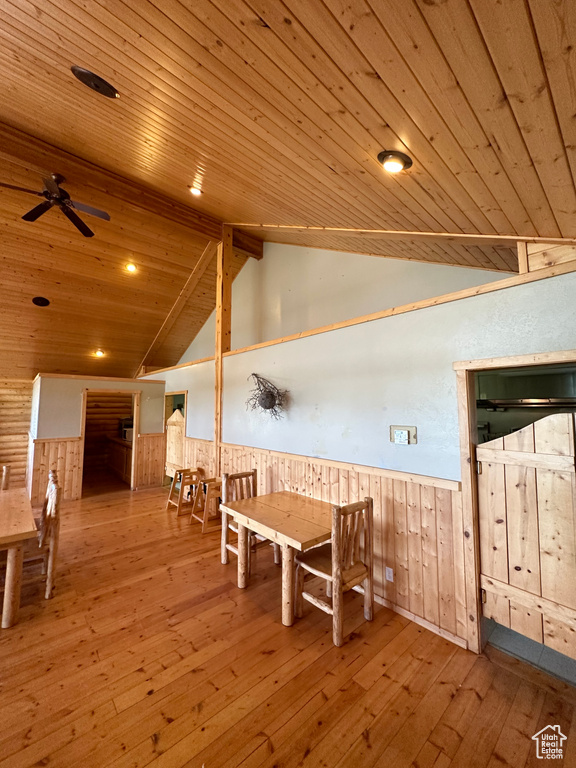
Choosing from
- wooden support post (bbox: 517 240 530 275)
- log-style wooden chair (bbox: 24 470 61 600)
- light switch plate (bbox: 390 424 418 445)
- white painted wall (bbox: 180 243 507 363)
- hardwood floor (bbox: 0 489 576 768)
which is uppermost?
white painted wall (bbox: 180 243 507 363)

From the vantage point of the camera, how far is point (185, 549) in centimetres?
362

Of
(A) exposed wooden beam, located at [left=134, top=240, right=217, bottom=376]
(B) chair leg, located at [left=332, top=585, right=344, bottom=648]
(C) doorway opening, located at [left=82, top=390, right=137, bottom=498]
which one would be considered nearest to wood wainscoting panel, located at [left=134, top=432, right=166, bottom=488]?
(C) doorway opening, located at [left=82, top=390, right=137, bottom=498]

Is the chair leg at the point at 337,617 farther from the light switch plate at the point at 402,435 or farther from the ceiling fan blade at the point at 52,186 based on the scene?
the ceiling fan blade at the point at 52,186

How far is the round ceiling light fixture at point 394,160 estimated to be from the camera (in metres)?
1.63

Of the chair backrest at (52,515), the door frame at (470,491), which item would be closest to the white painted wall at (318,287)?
the door frame at (470,491)

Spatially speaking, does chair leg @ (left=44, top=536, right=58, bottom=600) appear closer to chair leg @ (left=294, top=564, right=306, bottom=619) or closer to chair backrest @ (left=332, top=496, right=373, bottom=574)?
chair leg @ (left=294, top=564, right=306, bottom=619)

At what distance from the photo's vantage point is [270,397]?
3588mm

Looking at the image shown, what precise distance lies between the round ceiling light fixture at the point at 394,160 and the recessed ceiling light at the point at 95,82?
1.83m

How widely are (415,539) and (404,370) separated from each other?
4.27 ft

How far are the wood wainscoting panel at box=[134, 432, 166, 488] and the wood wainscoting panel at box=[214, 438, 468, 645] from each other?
190 inches

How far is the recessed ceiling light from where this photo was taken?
1928mm

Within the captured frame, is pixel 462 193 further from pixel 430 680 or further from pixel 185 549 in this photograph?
pixel 185 549

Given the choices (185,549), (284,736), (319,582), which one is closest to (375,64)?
(284,736)

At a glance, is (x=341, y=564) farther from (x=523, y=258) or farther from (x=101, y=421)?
(x=101, y=421)
